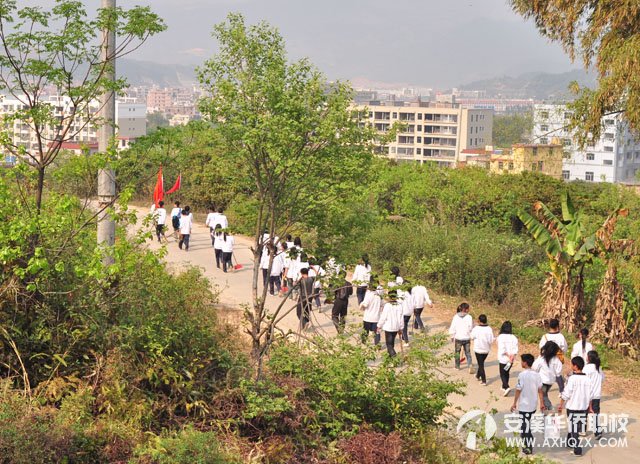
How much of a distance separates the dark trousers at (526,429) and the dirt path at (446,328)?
250mm

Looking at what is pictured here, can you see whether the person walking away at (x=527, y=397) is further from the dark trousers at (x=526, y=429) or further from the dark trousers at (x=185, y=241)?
the dark trousers at (x=185, y=241)

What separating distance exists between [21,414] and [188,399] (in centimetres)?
171

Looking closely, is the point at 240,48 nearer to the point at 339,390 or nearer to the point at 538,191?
the point at 339,390

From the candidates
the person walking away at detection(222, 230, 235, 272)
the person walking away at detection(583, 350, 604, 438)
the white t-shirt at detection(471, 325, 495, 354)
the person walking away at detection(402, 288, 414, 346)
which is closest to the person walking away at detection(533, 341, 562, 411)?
the person walking away at detection(583, 350, 604, 438)

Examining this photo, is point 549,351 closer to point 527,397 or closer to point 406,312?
point 527,397

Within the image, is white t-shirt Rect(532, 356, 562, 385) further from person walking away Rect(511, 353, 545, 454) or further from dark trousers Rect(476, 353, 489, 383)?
dark trousers Rect(476, 353, 489, 383)

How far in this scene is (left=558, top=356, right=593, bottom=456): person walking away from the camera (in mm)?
10648

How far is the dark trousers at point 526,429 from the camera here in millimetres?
10602

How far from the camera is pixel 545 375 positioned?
11672mm

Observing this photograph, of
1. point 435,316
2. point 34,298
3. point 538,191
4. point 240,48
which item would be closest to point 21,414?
point 34,298

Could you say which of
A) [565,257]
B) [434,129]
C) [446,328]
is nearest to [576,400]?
[565,257]

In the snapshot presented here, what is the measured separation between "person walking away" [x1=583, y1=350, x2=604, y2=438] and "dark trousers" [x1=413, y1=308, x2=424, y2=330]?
4.72 metres

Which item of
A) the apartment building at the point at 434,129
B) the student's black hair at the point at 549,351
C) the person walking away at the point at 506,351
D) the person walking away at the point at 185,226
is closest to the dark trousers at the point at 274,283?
the person walking away at the point at 185,226

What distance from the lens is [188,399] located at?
8828 millimetres
